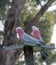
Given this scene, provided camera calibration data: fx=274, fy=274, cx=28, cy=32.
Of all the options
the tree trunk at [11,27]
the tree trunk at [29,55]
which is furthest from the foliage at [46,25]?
the tree trunk at [29,55]

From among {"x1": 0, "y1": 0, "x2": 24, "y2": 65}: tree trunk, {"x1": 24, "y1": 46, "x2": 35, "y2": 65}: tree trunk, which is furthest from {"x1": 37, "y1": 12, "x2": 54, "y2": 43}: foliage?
{"x1": 24, "y1": 46, "x2": 35, "y2": 65}: tree trunk

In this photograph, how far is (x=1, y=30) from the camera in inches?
388

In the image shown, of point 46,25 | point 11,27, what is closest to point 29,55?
point 11,27

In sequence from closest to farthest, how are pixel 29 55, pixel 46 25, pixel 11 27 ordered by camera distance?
1. pixel 29 55
2. pixel 11 27
3. pixel 46 25

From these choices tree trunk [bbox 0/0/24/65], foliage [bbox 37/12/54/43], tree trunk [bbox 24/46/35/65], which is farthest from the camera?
foliage [bbox 37/12/54/43]

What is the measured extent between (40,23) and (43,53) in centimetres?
753

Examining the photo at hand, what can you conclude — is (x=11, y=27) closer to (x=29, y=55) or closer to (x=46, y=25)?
(x=46, y=25)

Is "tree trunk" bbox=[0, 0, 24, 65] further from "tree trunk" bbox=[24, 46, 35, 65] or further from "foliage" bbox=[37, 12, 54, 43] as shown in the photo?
"tree trunk" bbox=[24, 46, 35, 65]

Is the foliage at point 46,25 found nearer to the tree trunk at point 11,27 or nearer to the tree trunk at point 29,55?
the tree trunk at point 11,27

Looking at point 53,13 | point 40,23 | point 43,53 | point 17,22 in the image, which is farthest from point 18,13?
point 43,53

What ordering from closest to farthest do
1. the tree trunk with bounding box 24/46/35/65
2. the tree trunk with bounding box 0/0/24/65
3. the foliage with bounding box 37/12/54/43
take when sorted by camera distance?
the tree trunk with bounding box 24/46/35/65 < the tree trunk with bounding box 0/0/24/65 < the foliage with bounding box 37/12/54/43

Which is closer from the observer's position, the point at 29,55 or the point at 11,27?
the point at 29,55

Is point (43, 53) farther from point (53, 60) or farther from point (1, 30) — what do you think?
point (53, 60)

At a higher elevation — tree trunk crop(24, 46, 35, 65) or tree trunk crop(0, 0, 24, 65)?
tree trunk crop(0, 0, 24, 65)
